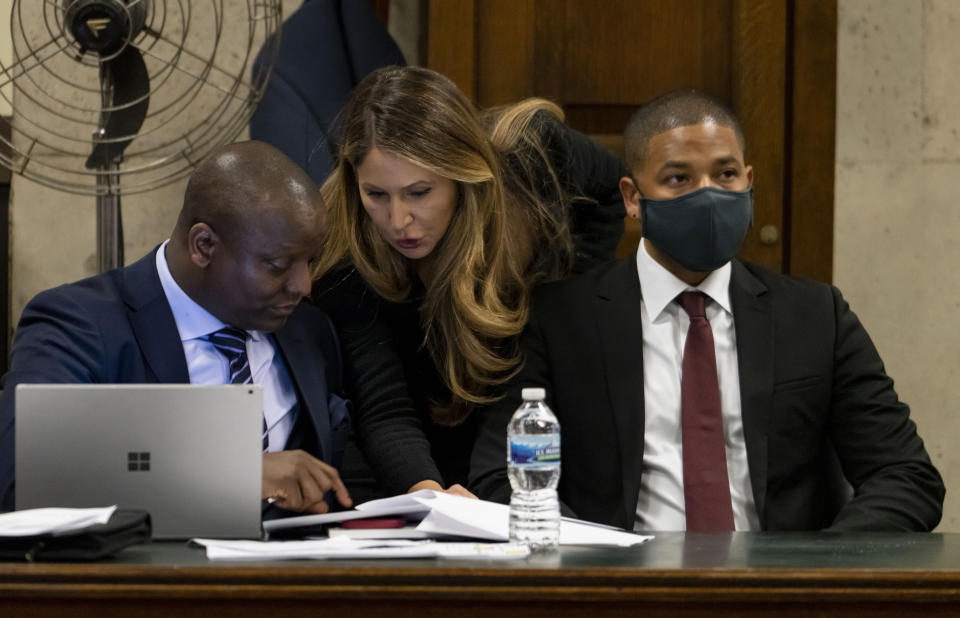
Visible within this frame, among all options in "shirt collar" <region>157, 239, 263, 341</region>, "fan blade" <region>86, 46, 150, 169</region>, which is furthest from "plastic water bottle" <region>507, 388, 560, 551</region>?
"fan blade" <region>86, 46, 150, 169</region>

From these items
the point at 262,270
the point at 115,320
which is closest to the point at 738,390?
the point at 262,270

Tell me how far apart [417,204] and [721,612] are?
116cm

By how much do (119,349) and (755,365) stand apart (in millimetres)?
1082

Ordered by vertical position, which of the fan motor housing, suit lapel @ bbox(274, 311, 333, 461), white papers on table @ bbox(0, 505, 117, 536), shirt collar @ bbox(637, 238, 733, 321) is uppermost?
the fan motor housing

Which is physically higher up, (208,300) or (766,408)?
(208,300)

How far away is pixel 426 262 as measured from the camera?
2.43 metres

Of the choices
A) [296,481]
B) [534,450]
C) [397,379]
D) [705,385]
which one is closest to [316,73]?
[397,379]

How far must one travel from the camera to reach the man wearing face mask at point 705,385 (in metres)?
2.12

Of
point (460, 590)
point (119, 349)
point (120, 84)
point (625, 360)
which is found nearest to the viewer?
point (460, 590)

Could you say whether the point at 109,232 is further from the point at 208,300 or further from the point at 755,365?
the point at 755,365

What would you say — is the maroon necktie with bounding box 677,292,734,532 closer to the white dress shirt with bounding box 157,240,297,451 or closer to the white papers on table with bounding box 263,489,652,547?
the white papers on table with bounding box 263,489,652,547

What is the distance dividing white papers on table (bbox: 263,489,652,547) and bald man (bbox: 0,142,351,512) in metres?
0.25

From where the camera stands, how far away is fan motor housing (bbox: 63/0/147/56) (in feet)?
7.80

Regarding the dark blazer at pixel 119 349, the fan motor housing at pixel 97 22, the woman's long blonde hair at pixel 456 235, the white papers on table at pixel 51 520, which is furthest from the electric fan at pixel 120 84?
the white papers on table at pixel 51 520
